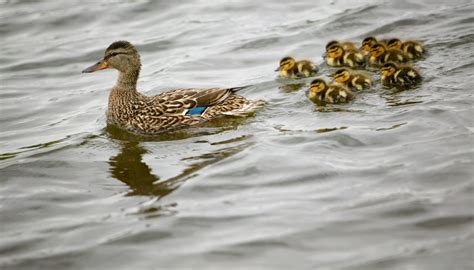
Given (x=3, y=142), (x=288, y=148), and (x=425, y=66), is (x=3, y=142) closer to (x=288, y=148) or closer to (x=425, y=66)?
(x=288, y=148)

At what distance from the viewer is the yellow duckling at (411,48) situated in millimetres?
8070

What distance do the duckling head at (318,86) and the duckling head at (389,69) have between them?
0.57 metres

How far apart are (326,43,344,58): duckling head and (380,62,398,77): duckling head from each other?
828mm

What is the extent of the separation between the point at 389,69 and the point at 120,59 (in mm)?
2377

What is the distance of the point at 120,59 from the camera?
739cm

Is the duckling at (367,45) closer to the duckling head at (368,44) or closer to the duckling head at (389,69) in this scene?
the duckling head at (368,44)

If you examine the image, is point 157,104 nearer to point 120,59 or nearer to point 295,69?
point 120,59

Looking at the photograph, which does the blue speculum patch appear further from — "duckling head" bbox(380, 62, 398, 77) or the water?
"duckling head" bbox(380, 62, 398, 77)

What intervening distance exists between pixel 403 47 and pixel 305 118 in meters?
1.70

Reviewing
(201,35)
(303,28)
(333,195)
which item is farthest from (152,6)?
(333,195)

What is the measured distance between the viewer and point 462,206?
4.99 m

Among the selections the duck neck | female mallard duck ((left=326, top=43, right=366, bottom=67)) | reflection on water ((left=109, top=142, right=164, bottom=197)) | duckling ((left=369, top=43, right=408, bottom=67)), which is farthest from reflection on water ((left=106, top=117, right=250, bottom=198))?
duckling ((left=369, top=43, right=408, bottom=67))

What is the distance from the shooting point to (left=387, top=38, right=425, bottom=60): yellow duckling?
26.5ft

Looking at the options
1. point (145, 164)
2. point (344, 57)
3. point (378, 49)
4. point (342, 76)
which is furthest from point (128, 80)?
point (378, 49)
